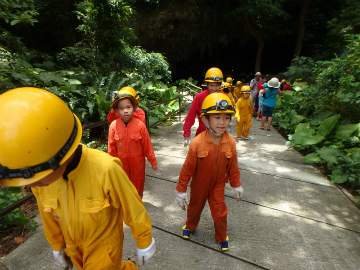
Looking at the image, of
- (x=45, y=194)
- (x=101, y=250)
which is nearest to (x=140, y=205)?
(x=101, y=250)

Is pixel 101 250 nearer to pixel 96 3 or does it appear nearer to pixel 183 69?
pixel 96 3

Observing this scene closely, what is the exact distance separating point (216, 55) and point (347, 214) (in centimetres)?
2272

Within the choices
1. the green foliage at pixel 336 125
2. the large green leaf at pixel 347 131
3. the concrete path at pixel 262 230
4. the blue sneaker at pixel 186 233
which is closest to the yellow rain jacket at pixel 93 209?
the concrete path at pixel 262 230

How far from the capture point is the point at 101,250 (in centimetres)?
132

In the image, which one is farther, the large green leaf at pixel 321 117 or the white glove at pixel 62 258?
the large green leaf at pixel 321 117

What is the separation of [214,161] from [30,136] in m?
1.71

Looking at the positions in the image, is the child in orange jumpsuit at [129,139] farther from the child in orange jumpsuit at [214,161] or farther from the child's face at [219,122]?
the child's face at [219,122]

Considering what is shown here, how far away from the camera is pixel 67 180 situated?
1.19m

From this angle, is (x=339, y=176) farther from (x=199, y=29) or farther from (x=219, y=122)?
(x=199, y=29)

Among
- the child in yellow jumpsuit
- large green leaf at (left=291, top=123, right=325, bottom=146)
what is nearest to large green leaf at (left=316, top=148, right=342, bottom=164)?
large green leaf at (left=291, top=123, right=325, bottom=146)

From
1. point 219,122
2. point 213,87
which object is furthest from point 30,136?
point 213,87

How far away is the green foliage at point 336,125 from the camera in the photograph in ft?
13.3

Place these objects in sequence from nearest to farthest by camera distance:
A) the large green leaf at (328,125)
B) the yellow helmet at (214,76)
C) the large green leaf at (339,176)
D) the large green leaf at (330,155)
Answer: the yellow helmet at (214,76) < the large green leaf at (339,176) < the large green leaf at (330,155) < the large green leaf at (328,125)

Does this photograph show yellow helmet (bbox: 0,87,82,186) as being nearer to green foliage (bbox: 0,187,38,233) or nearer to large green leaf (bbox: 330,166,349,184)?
green foliage (bbox: 0,187,38,233)
